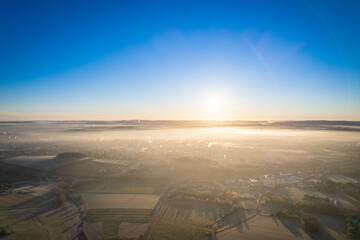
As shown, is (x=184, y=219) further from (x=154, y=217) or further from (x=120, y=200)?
(x=120, y=200)

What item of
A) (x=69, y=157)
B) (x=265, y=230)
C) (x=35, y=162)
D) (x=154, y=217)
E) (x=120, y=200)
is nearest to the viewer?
(x=265, y=230)

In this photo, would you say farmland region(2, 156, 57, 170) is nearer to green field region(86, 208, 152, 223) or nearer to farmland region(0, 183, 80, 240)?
farmland region(0, 183, 80, 240)

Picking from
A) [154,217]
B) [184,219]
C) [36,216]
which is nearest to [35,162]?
[36,216]

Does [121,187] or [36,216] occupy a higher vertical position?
[121,187]

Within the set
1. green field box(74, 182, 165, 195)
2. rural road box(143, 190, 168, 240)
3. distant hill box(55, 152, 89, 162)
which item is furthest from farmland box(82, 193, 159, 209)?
distant hill box(55, 152, 89, 162)

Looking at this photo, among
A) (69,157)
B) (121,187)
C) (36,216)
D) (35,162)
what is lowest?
(36,216)

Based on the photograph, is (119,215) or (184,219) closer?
(184,219)

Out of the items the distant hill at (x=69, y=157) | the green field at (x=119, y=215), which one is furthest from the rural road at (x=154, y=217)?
Answer: the distant hill at (x=69, y=157)
